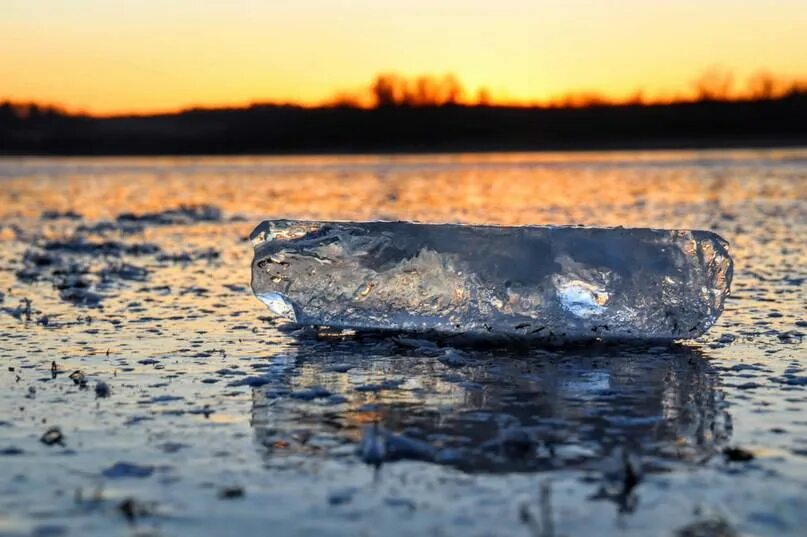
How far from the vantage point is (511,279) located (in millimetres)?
7012

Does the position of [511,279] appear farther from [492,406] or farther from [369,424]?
[369,424]

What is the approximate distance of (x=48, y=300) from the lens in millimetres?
8953

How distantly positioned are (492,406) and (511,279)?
1895mm

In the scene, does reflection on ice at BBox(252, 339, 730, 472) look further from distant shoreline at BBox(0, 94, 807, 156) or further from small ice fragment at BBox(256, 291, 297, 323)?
distant shoreline at BBox(0, 94, 807, 156)

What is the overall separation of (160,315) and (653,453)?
464cm

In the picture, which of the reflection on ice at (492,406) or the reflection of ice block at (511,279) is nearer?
the reflection on ice at (492,406)

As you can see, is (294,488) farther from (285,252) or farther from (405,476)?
(285,252)

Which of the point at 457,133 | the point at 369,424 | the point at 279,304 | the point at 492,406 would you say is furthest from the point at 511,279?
the point at 457,133

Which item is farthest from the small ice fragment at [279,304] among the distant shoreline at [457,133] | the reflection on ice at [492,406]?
the distant shoreline at [457,133]

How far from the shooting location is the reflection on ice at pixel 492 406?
444 centimetres

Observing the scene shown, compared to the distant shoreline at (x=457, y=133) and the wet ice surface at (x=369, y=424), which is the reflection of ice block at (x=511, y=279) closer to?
the wet ice surface at (x=369, y=424)

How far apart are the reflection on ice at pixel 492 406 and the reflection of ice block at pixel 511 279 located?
1.02 ft

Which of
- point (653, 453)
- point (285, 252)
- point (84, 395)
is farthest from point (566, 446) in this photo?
point (285, 252)

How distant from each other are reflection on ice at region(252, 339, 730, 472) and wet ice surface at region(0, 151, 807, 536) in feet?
0.06
